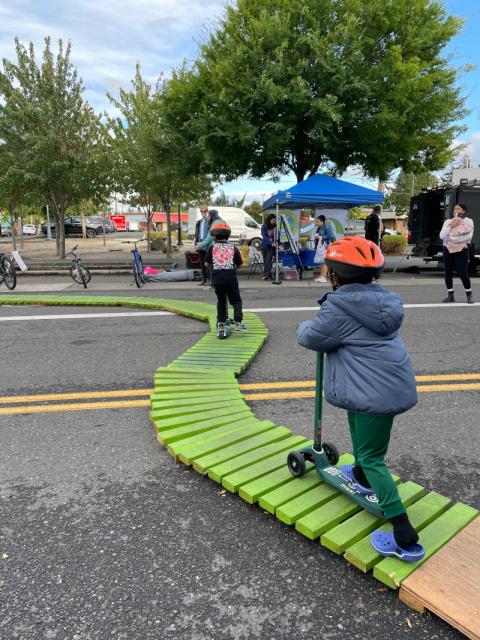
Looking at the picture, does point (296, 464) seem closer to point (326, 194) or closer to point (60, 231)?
point (326, 194)

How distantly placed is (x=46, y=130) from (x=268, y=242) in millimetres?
A: 9358

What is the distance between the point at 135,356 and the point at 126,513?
10.8 feet

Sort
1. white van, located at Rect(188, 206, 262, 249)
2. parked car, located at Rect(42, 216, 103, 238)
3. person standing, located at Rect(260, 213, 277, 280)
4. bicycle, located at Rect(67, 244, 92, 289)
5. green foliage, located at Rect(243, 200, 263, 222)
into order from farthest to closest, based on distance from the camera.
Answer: green foliage, located at Rect(243, 200, 263, 222) < parked car, located at Rect(42, 216, 103, 238) < white van, located at Rect(188, 206, 262, 249) < person standing, located at Rect(260, 213, 277, 280) < bicycle, located at Rect(67, 244, 92, 289)

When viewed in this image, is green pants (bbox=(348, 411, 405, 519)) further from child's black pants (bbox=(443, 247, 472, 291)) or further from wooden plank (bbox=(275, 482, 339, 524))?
child's black pants (bbox=(443, 247, 472, 291))

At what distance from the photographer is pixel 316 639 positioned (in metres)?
1.90

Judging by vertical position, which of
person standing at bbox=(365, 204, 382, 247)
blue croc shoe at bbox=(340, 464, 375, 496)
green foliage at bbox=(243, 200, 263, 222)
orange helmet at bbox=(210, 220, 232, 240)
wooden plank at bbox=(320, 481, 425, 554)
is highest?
green foliage at bbox=(243, 200, 263, 222)

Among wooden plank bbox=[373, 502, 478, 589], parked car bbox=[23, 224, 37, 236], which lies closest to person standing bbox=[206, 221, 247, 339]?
wooden plank bbox=[373, 502, 478, 589]

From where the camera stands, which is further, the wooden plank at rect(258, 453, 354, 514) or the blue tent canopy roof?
the blue tent canopy roof

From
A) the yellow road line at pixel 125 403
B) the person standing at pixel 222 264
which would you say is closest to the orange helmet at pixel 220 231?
the person standing at pixel 222 264

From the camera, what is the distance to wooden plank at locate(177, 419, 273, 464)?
10.7 ft

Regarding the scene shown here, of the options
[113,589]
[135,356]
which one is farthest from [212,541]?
[135,356]

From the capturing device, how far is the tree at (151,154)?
52.3ft

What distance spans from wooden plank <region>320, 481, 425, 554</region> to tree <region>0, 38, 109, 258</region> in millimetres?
16893

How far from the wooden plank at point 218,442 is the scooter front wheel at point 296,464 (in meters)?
0.58
